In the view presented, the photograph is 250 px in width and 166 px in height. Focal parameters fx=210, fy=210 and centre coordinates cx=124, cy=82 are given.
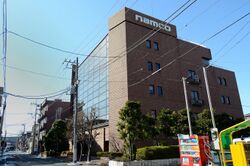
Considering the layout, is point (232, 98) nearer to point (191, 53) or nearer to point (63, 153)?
point (191, 53)

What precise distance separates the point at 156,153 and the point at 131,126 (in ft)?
10.9

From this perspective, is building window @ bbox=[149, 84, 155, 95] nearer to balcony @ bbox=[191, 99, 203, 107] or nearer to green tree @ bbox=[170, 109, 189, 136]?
green tree @ bbox=[170, 109, 189, 136]

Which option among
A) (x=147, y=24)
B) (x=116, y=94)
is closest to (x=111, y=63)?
(x=116, y=94)

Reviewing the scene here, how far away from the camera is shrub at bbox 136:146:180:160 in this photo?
1763cm

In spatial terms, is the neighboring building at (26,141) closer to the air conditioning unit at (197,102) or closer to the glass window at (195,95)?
the glass window at (195,95)

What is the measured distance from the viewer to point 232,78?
39.9m

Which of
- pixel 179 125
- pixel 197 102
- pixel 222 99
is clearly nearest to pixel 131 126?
pixel 179 125

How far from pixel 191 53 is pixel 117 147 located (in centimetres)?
1955

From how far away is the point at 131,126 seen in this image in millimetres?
17828

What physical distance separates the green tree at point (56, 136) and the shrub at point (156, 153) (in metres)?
21.2

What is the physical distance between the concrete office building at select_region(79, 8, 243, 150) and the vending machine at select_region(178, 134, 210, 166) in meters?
11.3

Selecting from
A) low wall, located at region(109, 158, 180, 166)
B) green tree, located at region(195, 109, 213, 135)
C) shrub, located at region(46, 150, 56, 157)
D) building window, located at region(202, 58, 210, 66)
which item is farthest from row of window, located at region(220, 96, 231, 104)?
shrub, located at region(46, 150, 56, 157)

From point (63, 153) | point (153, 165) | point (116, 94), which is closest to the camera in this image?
point (153, 165)

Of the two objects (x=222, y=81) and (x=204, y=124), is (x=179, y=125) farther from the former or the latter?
(x=222, y=81)
